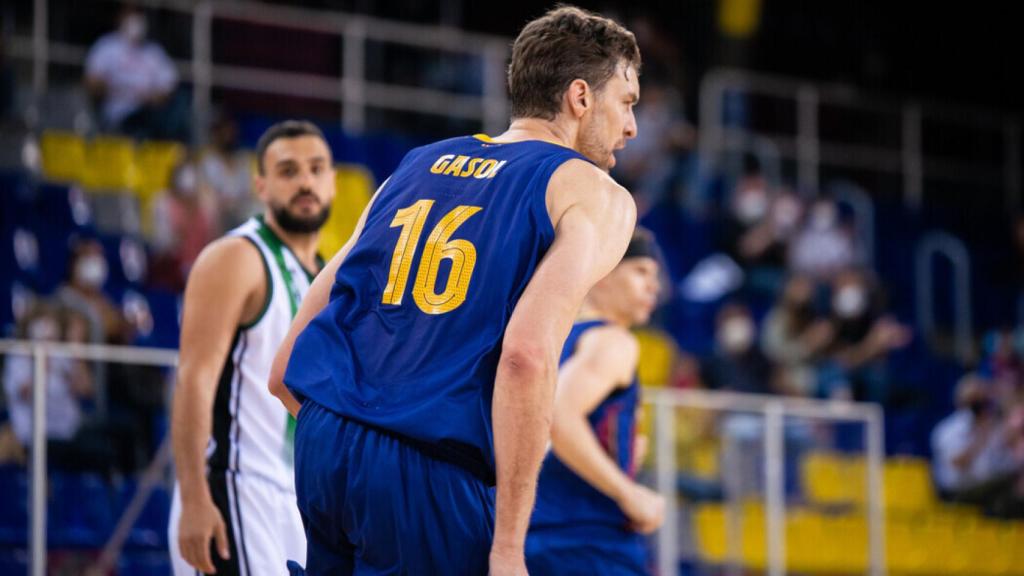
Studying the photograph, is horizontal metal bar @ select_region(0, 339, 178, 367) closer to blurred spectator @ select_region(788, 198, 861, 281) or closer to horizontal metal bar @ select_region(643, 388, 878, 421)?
horizontal metal bar @ select_region(643, 388, 878, 421)

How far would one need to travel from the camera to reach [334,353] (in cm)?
353

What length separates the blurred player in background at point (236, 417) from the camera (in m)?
4.92

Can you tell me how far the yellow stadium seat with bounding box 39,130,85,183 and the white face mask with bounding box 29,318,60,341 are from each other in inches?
137

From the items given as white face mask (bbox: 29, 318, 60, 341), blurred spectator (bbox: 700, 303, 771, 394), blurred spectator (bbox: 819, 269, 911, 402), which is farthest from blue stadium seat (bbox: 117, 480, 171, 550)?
blurred spectator (bbox: 819, 269, 911, 402)

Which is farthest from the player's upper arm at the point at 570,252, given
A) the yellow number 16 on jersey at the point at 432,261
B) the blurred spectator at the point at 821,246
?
the blurred spectator at the point at 821,246

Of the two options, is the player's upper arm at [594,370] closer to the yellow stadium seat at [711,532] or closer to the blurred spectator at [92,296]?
the yellow stadium seat at [711,532]

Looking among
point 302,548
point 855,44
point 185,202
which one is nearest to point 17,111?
point 185,202

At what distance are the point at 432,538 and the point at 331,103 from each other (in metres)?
13.8

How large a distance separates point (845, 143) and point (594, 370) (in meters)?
14.5

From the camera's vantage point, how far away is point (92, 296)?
1009 cm

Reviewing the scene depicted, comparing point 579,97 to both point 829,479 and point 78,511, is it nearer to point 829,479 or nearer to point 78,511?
point 78,511

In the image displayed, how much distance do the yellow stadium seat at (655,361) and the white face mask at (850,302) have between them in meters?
2.51

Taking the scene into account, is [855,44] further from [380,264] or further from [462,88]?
[380,264]

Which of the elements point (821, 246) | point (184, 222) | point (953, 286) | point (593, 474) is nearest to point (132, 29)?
point (184, 222)
